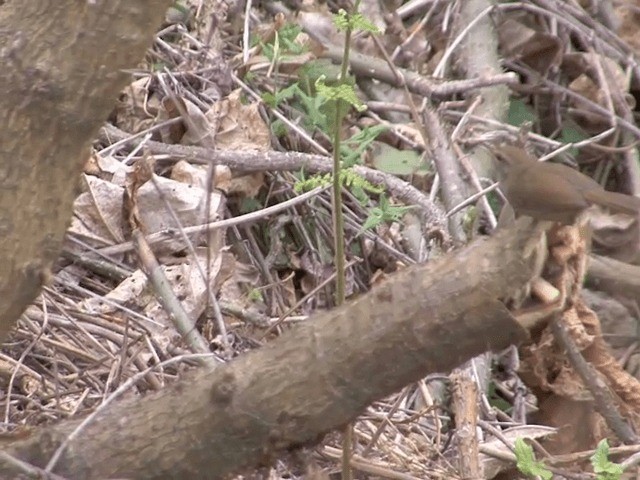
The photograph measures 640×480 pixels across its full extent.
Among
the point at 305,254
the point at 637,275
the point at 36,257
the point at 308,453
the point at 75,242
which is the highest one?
the point at 36,257

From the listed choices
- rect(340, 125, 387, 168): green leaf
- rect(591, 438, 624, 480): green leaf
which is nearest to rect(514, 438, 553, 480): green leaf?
rect(591, 438, 624, 480): green leaf

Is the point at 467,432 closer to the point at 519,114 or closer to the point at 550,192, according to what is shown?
the point at 550,192

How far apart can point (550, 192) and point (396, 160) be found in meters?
2.29

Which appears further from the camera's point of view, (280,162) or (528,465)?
(280,162)

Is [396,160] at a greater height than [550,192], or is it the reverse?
[550,192]

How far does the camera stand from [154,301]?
2.82 m

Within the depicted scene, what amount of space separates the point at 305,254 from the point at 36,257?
1796 mm

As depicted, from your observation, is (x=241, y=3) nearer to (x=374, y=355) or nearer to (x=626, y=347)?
(x=626, y=347)

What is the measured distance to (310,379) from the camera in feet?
4.68

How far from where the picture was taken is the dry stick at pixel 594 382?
1.54 meters

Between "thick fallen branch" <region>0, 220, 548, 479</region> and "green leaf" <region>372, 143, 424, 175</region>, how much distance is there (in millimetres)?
2139

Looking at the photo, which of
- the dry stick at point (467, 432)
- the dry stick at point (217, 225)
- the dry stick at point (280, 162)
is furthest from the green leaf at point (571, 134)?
the dry stick at point (467, 432)

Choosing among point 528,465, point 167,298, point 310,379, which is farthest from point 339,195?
point 167,298

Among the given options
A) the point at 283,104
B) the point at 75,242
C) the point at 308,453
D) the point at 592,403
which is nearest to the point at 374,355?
the point at 308,453
